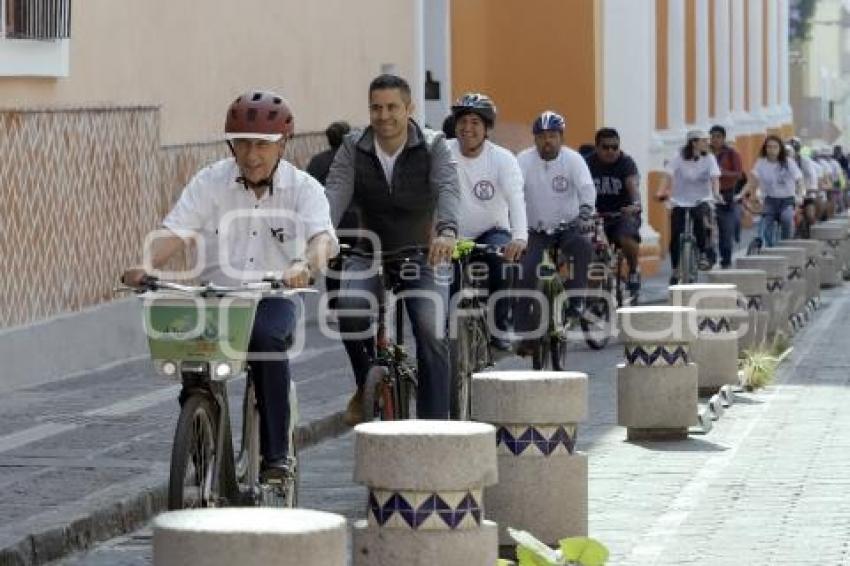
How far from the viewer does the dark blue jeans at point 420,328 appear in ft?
39.4

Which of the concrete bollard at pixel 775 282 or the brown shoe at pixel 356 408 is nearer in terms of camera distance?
the brown shoe at pixel 356 408

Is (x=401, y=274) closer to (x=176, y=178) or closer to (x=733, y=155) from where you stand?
(x=176, y=178)

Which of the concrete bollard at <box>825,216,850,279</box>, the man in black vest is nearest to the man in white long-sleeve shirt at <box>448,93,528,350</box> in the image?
the man in black vest

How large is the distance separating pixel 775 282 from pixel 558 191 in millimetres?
4073

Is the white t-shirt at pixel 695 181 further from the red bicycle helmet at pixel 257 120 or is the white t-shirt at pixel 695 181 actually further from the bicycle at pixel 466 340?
the red bicycle helmet at pixel 257 120

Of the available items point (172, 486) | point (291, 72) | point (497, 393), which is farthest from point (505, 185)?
point (291, 72)

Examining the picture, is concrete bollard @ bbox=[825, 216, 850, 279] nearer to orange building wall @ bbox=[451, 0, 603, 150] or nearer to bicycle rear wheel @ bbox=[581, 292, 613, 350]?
orange building wall @ bbox=[451, 0, 603, 150]

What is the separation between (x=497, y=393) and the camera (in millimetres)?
10414

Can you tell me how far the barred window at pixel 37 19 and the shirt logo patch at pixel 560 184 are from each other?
3.92 m

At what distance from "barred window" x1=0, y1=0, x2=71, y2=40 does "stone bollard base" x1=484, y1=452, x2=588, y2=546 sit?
7.35 metres

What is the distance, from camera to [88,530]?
1073 cm

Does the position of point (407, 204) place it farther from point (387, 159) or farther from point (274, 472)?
point (274, 472)

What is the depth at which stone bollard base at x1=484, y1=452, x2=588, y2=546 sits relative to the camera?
10.3 meters

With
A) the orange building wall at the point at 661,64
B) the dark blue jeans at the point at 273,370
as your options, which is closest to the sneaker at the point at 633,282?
the orange building wall at the point at 661,64
